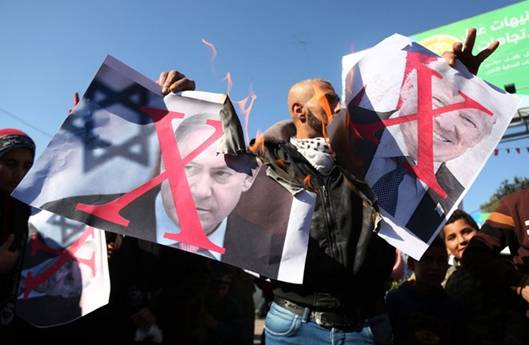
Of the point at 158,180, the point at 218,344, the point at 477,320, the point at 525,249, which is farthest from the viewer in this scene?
the point at 218,344

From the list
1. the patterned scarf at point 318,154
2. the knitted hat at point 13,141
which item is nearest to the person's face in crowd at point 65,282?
the knitted hat at point 13,141

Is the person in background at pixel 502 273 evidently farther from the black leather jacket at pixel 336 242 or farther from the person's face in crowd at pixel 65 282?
the person's face in crowd at pixel 65 282

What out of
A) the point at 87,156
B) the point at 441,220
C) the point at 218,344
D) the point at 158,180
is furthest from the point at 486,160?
the point at 218,344

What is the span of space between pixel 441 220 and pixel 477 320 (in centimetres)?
90

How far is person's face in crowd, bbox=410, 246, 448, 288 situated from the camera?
6.46 ft

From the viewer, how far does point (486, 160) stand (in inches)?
48.9

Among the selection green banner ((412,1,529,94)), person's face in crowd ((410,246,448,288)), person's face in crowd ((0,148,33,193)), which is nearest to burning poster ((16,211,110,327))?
person's face in crowd ((0,148,33,193))

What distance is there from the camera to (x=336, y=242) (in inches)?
49.4

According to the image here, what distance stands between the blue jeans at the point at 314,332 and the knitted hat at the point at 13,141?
4.59 feet

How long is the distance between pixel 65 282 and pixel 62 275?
0.12ft

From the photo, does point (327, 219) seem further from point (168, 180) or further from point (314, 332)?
point (168, 180)

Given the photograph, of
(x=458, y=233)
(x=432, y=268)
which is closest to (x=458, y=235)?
(x=458, y=233)

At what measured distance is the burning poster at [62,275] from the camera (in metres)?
1.57

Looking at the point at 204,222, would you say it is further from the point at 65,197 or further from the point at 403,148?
the point at 403,148
